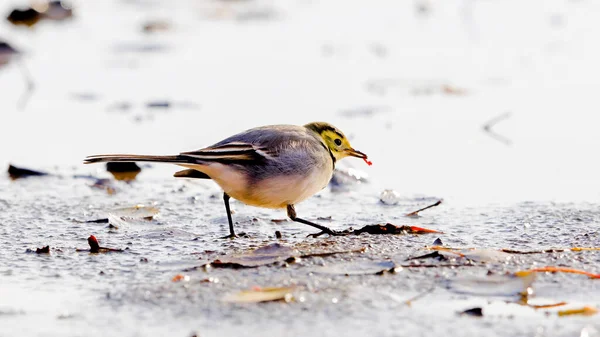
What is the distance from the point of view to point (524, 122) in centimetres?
903

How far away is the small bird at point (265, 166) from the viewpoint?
5953 millimetres

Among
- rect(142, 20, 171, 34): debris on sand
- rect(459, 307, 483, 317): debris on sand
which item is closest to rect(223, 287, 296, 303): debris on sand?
rect(459, 307, 483, 317): debris on sand

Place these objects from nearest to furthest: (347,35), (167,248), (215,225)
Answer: (167,248), (215,225), (347,35)

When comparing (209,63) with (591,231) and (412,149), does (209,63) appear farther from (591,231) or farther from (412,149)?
(591,231)

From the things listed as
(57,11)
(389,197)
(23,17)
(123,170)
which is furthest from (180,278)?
(57,11)

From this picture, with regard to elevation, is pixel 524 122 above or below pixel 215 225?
above

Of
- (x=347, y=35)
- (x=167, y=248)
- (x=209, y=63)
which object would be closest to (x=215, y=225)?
(x=167, y=248)

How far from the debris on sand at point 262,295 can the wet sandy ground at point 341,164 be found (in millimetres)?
58

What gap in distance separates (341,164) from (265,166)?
1983 mm

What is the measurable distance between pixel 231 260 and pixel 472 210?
2.05 metres

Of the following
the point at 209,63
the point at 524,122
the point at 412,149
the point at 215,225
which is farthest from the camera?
the point at 209,63

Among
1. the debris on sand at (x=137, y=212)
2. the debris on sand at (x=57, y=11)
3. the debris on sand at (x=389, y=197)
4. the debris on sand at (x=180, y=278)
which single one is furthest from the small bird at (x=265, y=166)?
the debris on sand at (x=57, y=11)

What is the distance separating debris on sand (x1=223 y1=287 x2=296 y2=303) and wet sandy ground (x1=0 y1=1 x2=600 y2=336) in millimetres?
58

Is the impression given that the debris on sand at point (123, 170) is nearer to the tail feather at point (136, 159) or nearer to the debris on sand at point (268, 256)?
Result: the tail feather at point (136, 159)
